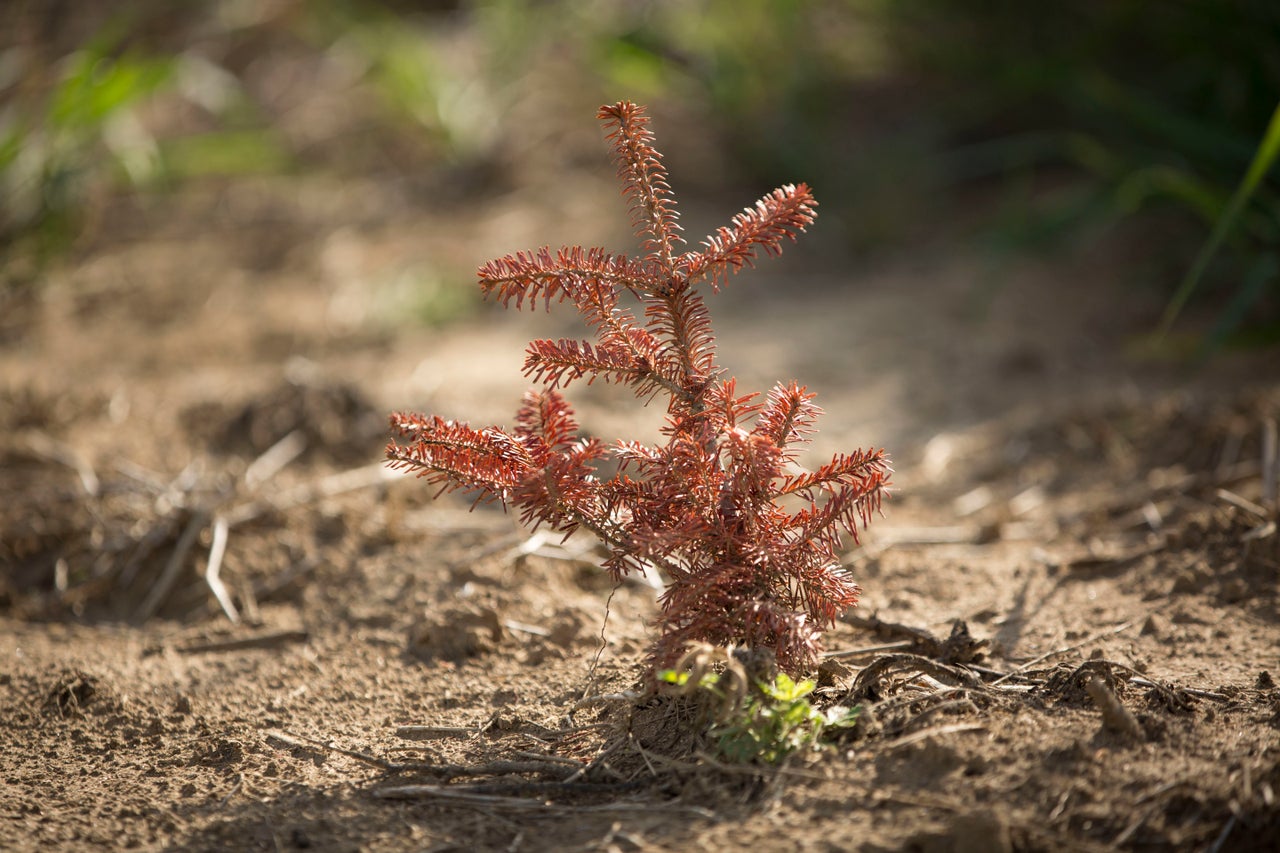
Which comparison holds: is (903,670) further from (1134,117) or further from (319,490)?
(1134,117)

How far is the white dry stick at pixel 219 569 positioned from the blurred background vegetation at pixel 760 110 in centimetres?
228

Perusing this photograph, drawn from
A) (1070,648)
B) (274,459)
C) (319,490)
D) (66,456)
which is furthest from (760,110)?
(1070,648)

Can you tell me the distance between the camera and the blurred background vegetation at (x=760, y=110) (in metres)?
4.26

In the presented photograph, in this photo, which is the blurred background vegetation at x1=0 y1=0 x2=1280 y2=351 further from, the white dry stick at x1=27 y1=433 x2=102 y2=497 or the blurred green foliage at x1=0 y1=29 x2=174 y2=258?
the white dry stick at x1=27 y1=433 x2=102 y2=497

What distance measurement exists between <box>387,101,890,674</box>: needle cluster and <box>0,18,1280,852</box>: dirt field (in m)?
0.24

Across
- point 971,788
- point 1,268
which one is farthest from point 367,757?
point 1,268

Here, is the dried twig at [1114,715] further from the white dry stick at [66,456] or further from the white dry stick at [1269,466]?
the white dry stick at [66,456]

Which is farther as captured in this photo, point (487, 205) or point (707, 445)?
point (487, 205)

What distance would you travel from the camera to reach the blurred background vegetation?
4258mm

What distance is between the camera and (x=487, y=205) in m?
6.22

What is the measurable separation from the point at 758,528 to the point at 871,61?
511 centimetres

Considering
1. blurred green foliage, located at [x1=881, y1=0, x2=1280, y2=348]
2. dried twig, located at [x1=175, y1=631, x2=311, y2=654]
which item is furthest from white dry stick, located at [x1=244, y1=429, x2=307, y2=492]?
blurred green foliage, located at [x1=881, y1=0, x2=1280, y2=348]

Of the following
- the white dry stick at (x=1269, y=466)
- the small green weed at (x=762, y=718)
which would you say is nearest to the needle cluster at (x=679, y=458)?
the small green weed at (x=762, y=718)

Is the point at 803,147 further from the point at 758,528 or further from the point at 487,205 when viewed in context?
the point at 758,528
